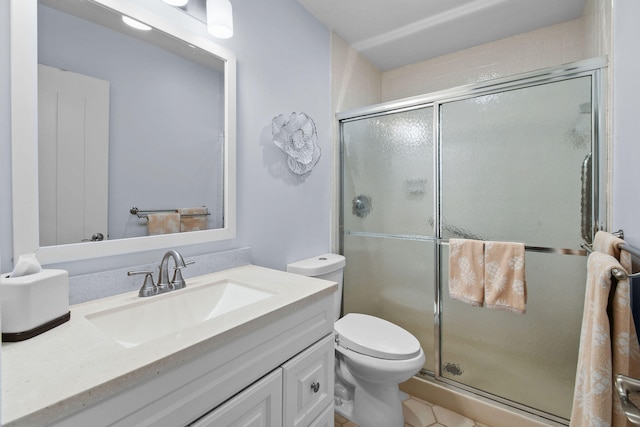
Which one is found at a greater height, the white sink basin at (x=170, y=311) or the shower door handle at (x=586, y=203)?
the shower door handle at (x=586, y=203)

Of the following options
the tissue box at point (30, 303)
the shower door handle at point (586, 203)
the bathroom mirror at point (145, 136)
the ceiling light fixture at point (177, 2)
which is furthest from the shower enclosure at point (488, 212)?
the tissue box at point (30, 303)

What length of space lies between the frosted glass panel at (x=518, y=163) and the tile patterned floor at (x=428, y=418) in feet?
3.25

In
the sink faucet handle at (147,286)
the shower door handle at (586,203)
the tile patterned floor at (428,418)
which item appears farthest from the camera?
the tile patterned floor at (428,418)

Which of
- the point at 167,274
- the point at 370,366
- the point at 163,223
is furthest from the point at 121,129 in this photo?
the point at 370,366

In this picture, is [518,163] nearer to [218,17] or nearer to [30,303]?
[218,17]

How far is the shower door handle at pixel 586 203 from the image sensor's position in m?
1.36

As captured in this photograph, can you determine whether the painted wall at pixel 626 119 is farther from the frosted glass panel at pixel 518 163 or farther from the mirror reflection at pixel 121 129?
the mirror reflection at pixel 121 129

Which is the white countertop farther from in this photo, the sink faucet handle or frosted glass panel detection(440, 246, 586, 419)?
frosted glass panel detection(440, 246, 586, 419)

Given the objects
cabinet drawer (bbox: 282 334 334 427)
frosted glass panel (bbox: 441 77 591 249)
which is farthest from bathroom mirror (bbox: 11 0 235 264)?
frosted glass panel (bbox: 441 77 591 249)

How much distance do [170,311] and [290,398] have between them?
496mm

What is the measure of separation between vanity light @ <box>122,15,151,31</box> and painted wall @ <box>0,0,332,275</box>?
12.6 inches

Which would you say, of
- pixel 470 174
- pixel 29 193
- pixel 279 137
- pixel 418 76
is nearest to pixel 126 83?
pixel 29 193

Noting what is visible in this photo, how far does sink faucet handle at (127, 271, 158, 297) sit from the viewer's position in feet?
3.40

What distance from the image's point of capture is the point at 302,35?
1.81 m
